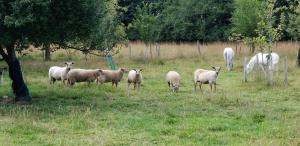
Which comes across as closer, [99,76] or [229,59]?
[99,76]

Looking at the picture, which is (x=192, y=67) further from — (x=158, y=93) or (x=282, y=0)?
(x=282, y=0)

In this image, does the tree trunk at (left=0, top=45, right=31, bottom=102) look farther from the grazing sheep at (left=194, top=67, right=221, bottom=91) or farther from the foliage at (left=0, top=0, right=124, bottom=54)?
the grazing sheep at (left=194, top=67, right=221, bottom=91)

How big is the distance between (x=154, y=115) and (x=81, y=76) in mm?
7799

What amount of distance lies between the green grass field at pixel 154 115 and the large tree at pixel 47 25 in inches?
73.1

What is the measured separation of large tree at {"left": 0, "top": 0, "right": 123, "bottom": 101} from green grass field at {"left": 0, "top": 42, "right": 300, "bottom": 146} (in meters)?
1.86

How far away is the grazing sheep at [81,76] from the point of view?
22.4 m

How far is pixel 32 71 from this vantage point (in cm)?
2995

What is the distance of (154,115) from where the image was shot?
15258mm

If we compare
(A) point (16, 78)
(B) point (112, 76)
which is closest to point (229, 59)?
(B) point (112, 76)

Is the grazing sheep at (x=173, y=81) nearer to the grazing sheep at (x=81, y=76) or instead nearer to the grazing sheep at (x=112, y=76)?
the grazing sheep at (x=112, y=76)

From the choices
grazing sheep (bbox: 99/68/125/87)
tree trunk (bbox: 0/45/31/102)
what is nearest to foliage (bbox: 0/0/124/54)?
tree trunk (bbox: 0/45/31/102)

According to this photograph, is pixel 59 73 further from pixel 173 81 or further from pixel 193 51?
pixel 193 51

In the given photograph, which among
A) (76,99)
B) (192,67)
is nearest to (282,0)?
(192,67)

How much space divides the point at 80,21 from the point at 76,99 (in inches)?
120
